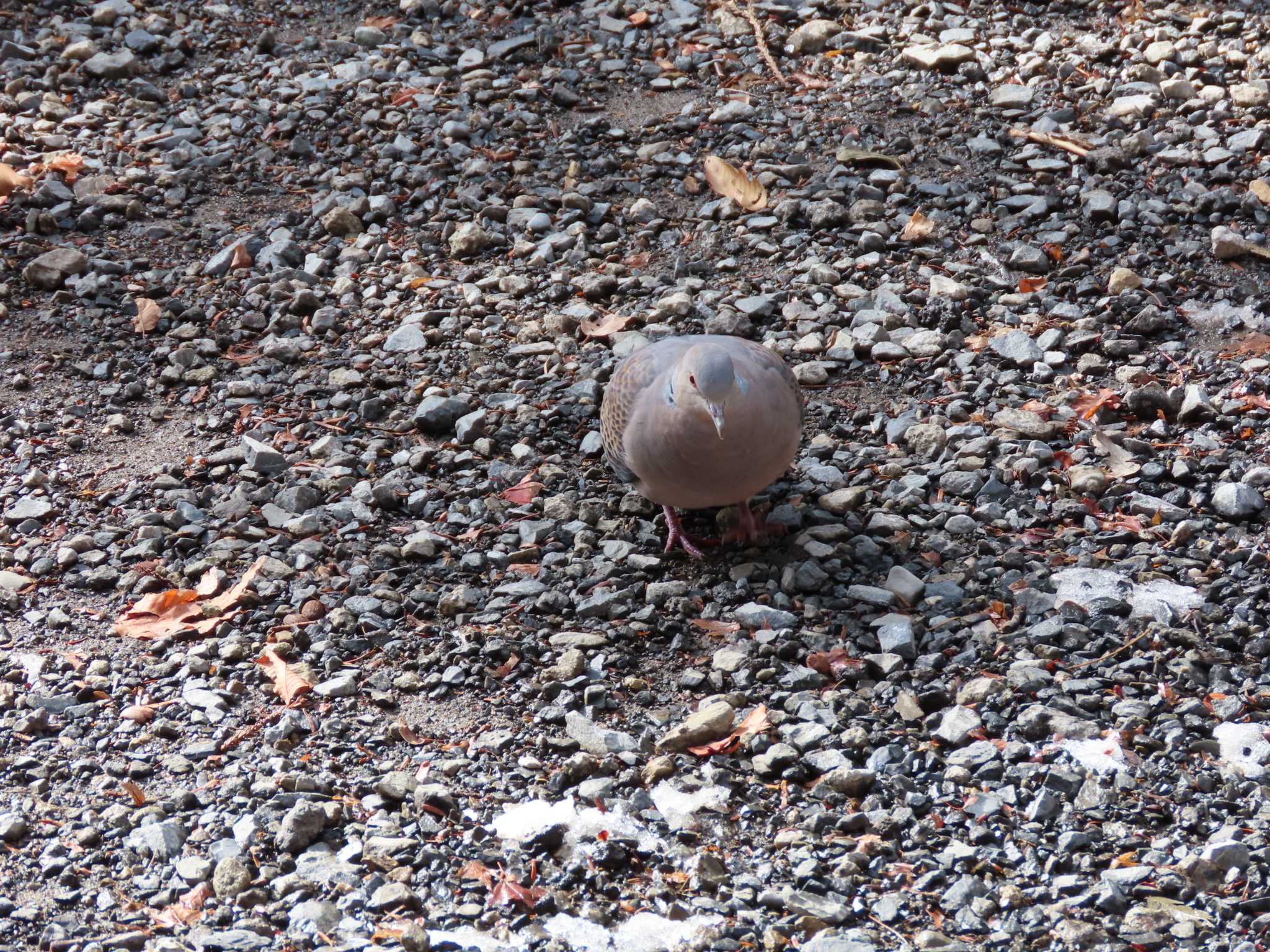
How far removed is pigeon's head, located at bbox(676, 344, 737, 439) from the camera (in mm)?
3582

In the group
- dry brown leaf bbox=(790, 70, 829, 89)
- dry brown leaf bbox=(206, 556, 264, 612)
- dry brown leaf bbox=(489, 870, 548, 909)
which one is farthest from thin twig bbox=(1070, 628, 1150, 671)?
dry brown leaf bbox=(790, 70, 829, 89)

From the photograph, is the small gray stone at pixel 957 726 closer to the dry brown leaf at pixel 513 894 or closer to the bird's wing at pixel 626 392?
the dry brown leaf at pixel 513 894

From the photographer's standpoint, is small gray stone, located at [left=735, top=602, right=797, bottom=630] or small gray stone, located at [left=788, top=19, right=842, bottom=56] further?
small gray stone, located at [left=788, top=19, right=842, bottom=56]

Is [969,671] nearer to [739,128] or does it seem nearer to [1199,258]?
[1199,258]

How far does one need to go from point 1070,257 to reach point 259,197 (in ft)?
12.1

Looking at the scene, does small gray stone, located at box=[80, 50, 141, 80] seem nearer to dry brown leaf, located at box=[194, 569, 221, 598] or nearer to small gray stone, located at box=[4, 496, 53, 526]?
small gray stone, located at box=[4, 496, 53, 526]

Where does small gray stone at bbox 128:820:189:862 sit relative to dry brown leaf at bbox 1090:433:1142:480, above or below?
below

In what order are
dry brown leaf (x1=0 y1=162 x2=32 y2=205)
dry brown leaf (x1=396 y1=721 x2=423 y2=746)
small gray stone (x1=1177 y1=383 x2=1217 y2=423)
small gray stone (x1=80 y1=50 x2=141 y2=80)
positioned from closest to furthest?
dry brown leaf (x1=396 y1=721 x2=423 y2=746), small gray stone (x1=1177 y1=383 x2=1217 y2=423), dry brown leaf (x1=0 y1=162 x2=32 y2=205), small gray stone (x1=80 y1=50 x2=141 y2=80)

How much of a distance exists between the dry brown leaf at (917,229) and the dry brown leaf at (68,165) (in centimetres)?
393

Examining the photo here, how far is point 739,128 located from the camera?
6062mm

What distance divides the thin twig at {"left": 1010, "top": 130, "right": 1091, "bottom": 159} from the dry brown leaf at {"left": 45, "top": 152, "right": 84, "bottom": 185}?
4.46 metres

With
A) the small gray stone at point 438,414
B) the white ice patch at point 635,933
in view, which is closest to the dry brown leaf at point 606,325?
the small gray stone at point 438,414

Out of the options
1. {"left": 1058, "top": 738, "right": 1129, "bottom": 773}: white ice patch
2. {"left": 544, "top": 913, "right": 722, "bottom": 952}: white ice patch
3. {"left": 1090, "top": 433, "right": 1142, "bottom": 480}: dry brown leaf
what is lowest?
{"left": 544, "top": 913, "right": 722, "bottom": 952}: white ice patch

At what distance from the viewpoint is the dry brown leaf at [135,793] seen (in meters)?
3.17
